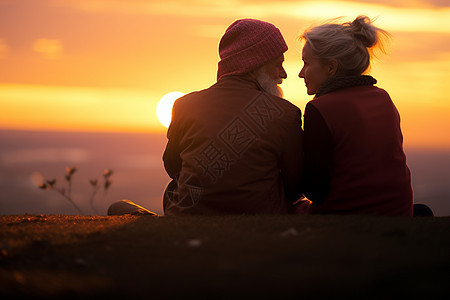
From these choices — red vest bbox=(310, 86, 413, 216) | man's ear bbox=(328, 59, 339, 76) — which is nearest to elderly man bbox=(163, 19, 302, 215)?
red vest bbox=(310, 86, 413, 216)

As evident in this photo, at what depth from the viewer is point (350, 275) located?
2.08 metres

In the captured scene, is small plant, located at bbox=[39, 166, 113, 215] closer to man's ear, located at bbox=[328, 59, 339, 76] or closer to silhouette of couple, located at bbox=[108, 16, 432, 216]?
silhouette of couple, located at bbox=[108, 16, 432, 216]

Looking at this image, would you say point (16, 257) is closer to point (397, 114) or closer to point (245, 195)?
point (245, 195)

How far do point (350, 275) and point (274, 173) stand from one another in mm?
1577

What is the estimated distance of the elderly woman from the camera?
345cm

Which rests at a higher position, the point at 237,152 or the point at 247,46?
the point at 247,46

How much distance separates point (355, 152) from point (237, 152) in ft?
2.42

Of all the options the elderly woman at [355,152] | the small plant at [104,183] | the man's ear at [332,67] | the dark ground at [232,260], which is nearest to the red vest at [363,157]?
the elderly woman at [355,152]

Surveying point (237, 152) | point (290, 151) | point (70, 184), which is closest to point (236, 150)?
point (237, 152)

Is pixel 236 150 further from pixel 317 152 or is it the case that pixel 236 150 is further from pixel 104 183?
pixel 104 183

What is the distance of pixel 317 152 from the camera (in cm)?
349

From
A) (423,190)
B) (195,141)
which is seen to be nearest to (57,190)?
(195,141)

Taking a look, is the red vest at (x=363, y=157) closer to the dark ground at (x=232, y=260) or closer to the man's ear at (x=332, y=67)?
the man's ear at (x=332, y=67)

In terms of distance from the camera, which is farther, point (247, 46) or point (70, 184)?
point (70, 184)
